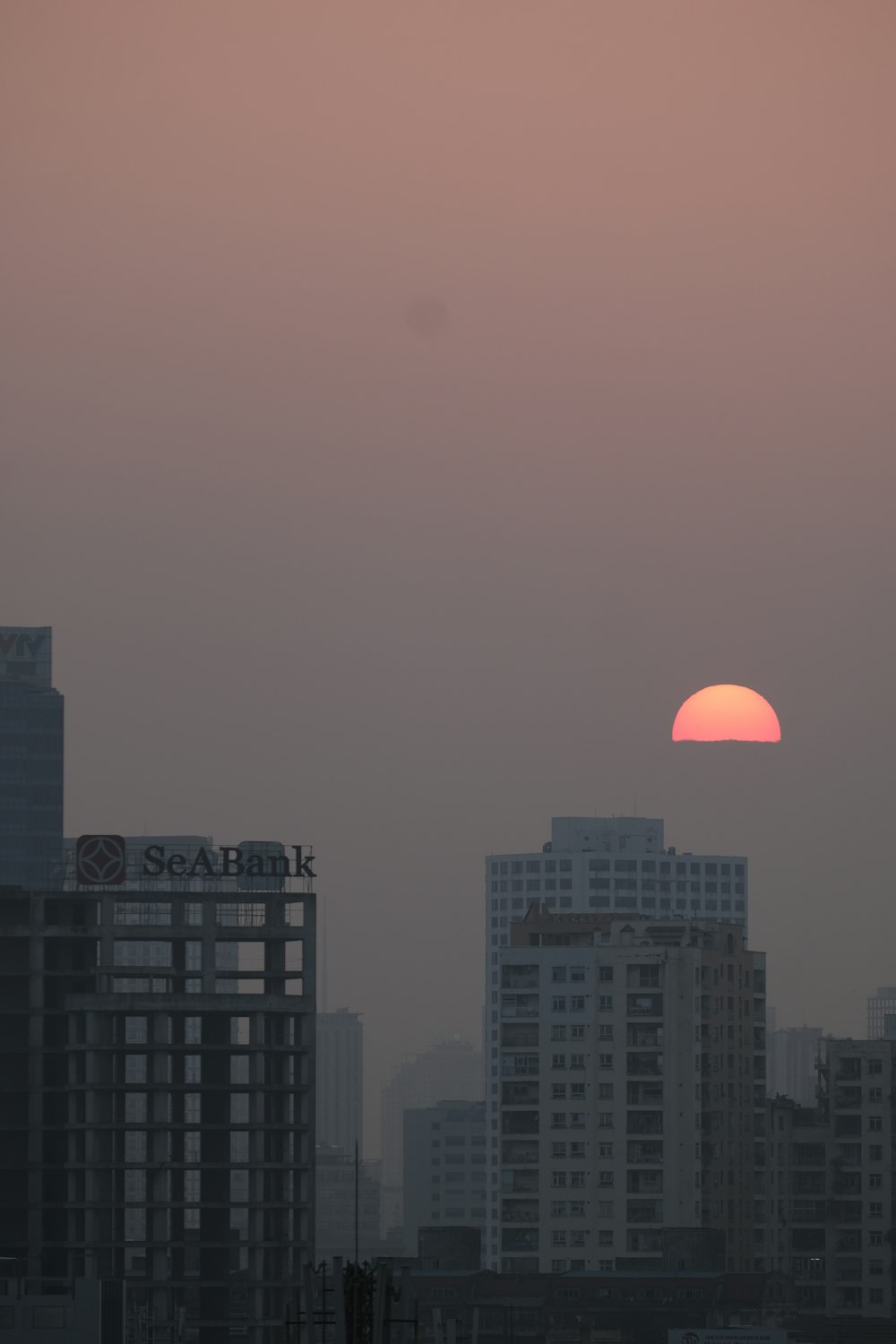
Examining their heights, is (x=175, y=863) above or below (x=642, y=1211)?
above

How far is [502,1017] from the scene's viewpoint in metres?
101

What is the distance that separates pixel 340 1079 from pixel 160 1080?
106 m

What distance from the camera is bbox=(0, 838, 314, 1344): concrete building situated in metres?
80.1

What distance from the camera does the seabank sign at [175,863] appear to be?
83438 mm

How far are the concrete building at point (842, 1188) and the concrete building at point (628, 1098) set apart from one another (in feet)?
6.14

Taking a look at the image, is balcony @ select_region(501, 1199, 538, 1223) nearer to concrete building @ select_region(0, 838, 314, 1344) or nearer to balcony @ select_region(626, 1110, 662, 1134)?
balcony @ select_region(626, 1110, 662, 1134)

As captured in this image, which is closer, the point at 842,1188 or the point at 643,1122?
the point at 842,1188

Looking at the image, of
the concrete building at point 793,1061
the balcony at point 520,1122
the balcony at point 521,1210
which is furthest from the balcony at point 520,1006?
the concrete building at point 793,1061

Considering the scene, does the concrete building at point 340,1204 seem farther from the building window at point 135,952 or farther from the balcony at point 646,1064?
the balcony at point 646,1064

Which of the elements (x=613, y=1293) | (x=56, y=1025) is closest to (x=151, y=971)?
(x=56, y=1025)

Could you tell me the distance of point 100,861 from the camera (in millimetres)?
83562

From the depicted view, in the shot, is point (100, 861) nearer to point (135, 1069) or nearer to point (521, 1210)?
point (521, 1210)

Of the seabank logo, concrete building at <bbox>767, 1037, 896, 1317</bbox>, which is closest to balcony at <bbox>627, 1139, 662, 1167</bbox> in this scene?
concrete building at <bbox>767, 1037, 896, 1317</bbox>

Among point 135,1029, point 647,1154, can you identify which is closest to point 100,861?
point 647,1154
